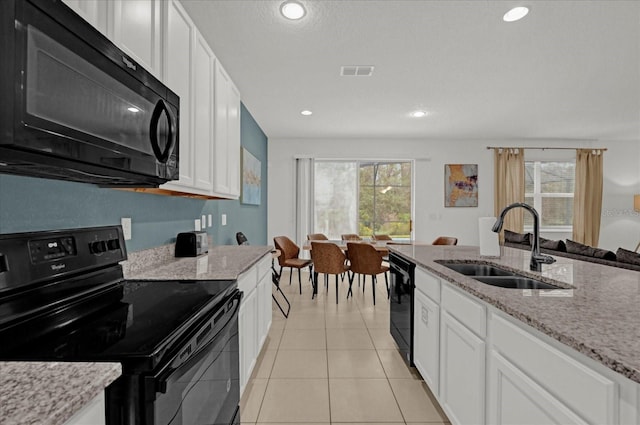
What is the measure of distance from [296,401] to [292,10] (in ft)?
8.37

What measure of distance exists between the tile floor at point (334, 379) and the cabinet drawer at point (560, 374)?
1.01 m

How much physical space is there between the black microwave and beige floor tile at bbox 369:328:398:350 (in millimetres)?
2362

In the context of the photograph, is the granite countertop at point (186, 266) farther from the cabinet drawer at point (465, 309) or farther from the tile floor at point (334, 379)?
the cabinet drawer at point (465, 309)

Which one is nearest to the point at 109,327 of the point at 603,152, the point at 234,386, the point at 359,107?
the point at 234,386

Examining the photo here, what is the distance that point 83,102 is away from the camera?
0.88 meters

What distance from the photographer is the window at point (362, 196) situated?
20.7 ft

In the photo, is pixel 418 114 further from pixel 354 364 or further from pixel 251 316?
pixel 251 316

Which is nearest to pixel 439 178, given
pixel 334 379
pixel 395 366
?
pixel 395 366

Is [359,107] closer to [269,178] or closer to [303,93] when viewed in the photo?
[303,93]

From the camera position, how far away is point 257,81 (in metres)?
3.39

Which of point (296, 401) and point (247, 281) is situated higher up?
point (247, 281)

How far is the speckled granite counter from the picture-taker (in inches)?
19.8

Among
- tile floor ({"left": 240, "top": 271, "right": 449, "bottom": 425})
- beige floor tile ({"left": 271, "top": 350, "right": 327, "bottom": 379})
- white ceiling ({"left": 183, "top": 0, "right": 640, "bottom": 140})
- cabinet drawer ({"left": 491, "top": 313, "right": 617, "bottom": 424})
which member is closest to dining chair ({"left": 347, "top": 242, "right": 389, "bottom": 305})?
tile floor ({"left": 240, "top": 271, "right": 449, "bottom": 425})

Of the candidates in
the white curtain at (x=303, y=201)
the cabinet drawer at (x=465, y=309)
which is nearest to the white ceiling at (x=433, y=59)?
the white curtain at (x=303, y=201)
